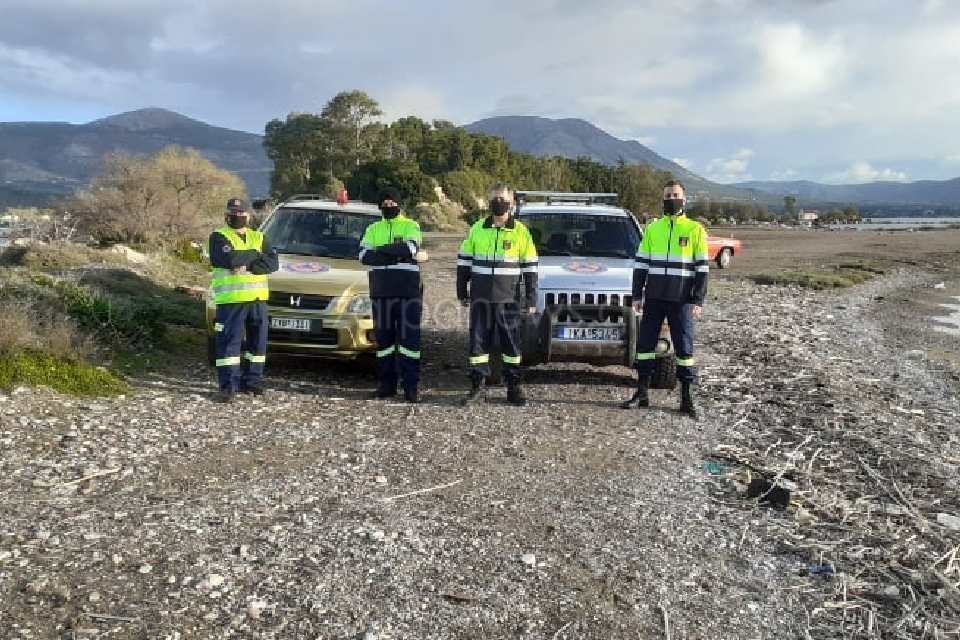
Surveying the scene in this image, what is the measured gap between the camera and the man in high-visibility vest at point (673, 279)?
640cm

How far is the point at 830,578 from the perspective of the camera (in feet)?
12.0

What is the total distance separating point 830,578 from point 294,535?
2.88m

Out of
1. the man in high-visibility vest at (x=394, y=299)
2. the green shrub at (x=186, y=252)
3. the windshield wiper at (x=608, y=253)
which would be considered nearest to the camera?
the man in high-visibility vest at (x=394, y=299)

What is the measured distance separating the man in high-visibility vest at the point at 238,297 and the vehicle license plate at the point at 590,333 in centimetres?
289

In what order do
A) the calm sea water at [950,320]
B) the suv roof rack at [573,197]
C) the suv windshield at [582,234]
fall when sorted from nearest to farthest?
the suv windshield at [582,234] < the suv roof rack at [573,197] < the calm sea water at [950,320]

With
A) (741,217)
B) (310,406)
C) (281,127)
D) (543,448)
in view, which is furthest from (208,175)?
(741,217)

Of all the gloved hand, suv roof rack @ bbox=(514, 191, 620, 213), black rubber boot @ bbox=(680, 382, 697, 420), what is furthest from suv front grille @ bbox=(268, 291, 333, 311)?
Answer: black rubber boot @ bbox=(680, 382, 697, 420)

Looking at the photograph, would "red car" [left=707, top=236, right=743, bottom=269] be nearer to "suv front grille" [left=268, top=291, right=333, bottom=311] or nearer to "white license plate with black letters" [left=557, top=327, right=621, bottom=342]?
"white license plate with black letters" [left=557, top=327, right=621, bottom=342]

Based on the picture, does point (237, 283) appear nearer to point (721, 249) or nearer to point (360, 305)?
point (360, 305)

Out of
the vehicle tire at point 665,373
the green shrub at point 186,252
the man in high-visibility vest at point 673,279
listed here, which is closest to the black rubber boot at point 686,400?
the man in high-visibility vest at point 673,279

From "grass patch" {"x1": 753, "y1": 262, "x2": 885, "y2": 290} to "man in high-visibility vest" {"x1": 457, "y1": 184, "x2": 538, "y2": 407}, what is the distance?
15.7 m

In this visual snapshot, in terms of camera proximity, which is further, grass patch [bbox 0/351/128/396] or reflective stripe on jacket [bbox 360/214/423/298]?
reflective stripe on jacket [bbox 360/214/423/298]

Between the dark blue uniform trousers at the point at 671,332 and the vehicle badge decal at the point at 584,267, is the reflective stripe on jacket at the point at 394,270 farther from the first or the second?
the dark blue uniform trousers at the point at 671,332

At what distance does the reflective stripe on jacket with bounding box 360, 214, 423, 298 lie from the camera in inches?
267
